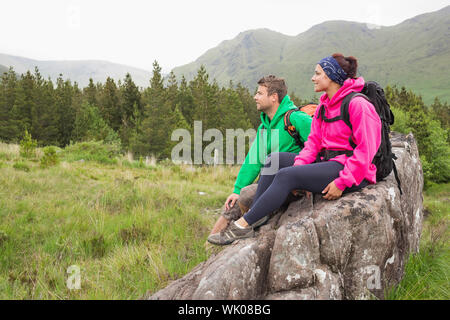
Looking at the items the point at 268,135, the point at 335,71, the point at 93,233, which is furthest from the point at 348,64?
the point at 93,233

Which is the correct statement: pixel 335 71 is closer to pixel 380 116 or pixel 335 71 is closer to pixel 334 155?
pixel 380 116

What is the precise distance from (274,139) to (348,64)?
1.34 metres

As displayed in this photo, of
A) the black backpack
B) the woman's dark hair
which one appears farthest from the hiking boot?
the woman's dark hair

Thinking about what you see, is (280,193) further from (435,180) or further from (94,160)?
(435,180)

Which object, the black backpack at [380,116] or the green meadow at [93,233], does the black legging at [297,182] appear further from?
the green meadow at [93,233]

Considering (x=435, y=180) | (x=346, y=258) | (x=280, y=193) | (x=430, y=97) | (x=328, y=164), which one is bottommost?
(x=435, y=180)

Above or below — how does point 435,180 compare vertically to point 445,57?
below

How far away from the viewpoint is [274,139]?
3738mm

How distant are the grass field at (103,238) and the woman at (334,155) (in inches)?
40.7

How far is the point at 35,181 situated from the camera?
6.11 metres

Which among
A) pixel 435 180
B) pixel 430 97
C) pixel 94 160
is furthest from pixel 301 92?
pixel 94 160

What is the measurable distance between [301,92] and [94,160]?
19899 centimetres

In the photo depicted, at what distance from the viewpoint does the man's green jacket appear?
3.48 metres
